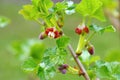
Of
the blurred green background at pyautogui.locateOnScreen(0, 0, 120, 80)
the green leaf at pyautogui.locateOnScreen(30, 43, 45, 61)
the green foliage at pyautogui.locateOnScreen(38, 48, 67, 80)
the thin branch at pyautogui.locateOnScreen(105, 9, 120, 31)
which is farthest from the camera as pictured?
the blurred green background at pyautogui.locateOnScreen(0, 0, 120, 80)

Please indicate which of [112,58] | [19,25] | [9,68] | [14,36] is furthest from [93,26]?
[19,25]

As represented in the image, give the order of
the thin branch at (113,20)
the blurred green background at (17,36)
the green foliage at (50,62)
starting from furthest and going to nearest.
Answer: the blurred green background at (17,36), the thin branch at (113,20), the green foliage at (50,62)

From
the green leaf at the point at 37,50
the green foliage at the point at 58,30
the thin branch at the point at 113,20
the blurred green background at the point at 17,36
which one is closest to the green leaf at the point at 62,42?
the green foliage at the point at 58,30

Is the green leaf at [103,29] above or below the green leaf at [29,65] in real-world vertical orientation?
above

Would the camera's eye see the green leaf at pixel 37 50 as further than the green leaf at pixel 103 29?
Yes

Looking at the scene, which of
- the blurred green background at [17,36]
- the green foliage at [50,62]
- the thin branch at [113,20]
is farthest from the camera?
the blurred green background at [17,36]

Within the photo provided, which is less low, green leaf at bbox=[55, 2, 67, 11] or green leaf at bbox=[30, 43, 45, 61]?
green leaf at bbox=[30, 43, 45, 61]

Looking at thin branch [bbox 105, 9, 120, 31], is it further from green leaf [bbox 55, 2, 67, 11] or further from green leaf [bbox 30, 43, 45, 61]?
green leaf [bbox 55, 2, 67, 11]

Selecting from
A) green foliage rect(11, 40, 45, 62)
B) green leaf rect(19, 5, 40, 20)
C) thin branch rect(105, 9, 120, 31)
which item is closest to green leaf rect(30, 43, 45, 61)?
green foliage rect(11, 40, 45, 62)

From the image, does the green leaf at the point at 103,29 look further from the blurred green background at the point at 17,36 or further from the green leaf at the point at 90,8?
the blurred green background at the point at 17,36
